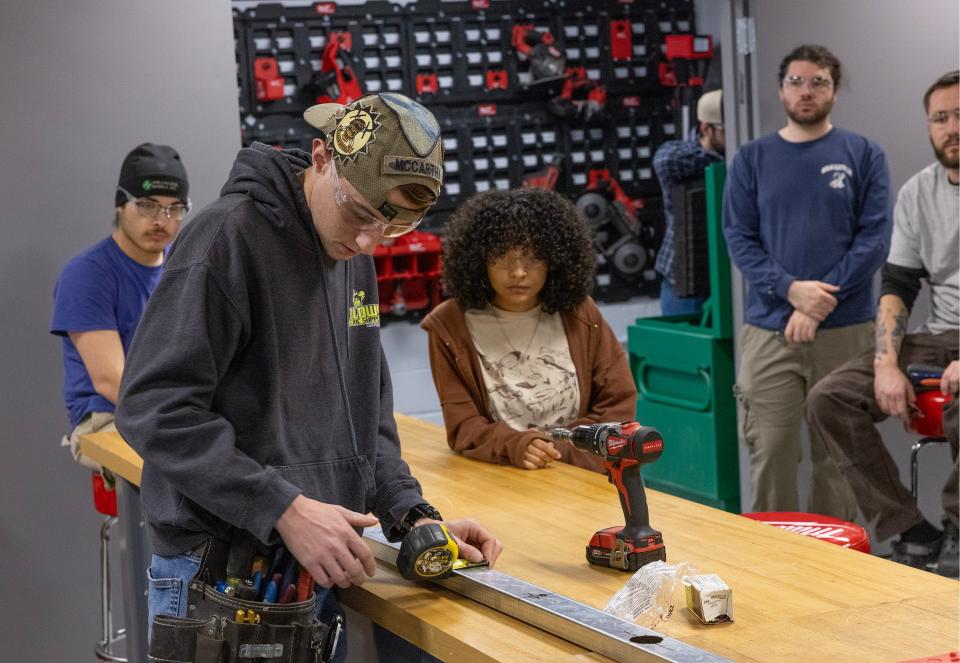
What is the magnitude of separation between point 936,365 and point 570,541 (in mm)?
2410

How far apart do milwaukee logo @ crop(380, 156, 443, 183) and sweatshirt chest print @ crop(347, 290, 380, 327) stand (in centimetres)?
32

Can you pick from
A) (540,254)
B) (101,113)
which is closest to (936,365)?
(540,254)

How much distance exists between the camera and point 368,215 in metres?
1.93

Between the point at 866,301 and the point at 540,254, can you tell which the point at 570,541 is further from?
the point at 866,301

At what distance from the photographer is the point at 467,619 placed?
Answer: 1.96 metres

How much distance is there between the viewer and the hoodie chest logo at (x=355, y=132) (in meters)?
1.88

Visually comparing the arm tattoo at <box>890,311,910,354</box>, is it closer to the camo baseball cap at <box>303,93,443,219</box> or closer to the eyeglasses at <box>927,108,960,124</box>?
the eyeglasses at <box>927,108,960,124</box>

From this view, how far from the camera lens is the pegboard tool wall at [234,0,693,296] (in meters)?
7.23

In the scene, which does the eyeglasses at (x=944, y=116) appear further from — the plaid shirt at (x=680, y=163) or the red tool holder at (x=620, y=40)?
the red tool holder at (x=620, y=40)

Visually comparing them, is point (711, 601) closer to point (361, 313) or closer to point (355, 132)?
point (361, 313)

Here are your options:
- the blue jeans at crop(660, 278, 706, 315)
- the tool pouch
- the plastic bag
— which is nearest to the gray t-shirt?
the blue jeans at crop(660, 278, 706, 315)

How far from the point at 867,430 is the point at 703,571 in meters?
2.49

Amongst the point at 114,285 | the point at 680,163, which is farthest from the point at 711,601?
the point at 680,163

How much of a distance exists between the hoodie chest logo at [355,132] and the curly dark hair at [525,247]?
1.42 m
